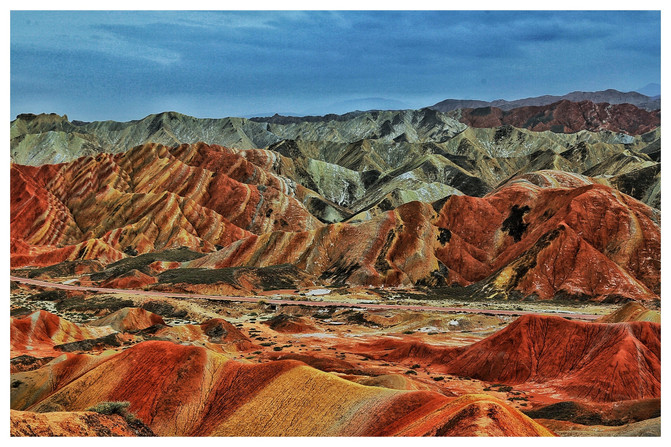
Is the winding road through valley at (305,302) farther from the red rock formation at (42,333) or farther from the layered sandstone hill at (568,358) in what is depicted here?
the red rock formation at (42,333)

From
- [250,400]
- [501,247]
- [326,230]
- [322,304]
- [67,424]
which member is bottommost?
[322,304]

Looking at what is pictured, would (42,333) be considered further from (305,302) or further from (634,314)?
(634,314)

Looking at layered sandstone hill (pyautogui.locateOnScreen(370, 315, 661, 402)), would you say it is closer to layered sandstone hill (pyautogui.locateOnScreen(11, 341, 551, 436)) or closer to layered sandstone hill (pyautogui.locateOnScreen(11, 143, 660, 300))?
layered sandstone hill (pyautogui.locateOnScreen(11, 341, 551, 436))

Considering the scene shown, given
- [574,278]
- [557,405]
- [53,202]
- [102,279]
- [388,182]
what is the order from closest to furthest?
[557,405], [574,278], [102,279], [53,202], [388,182]

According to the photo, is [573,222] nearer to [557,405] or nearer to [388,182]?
[557,405]

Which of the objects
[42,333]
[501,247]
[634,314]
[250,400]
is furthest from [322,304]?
[250,400]

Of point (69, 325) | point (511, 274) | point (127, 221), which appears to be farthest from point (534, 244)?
point (127, 221)

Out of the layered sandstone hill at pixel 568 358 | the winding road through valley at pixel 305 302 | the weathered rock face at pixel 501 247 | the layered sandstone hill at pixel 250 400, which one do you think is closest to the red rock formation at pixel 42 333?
the layered sandstone hill at pixel 250 400
